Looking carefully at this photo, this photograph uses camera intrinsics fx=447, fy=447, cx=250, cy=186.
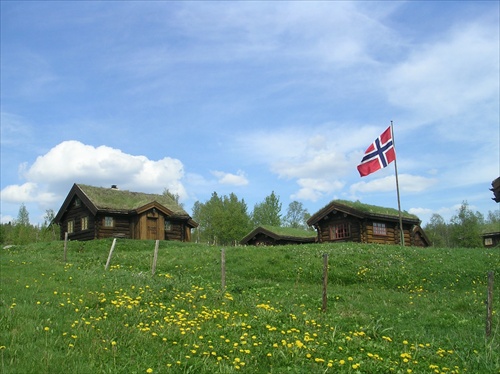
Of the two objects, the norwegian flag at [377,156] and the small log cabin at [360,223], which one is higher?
the norwegian flag at [377,156]

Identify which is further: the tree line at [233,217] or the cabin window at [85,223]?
the tree line at [233,217]

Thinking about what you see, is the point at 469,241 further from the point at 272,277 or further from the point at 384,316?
the point at 384,316

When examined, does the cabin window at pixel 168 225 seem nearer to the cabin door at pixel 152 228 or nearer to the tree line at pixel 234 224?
the cabin door at pixel 152 228

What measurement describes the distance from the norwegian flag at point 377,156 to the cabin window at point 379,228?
8.48m

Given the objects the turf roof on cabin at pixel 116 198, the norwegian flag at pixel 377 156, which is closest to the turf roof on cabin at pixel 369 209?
the norwegian flag at pixel 377 156

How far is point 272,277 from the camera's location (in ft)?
73.8

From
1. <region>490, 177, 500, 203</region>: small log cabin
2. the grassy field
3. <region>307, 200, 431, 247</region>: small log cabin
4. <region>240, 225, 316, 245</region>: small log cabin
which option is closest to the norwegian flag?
<region>307, 200, 431, 247</region>: small log cabin

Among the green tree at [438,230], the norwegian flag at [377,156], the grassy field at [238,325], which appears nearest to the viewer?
the grassy field at [238,325]

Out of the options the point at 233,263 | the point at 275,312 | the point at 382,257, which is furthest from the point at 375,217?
the point at 275,312

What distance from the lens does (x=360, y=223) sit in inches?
1459

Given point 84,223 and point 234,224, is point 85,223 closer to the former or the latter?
point 84,223

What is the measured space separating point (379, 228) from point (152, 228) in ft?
67.1

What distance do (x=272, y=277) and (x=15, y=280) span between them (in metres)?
11.8

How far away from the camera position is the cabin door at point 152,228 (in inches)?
1630
